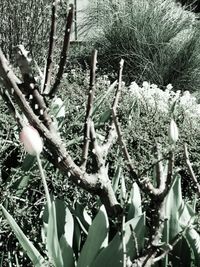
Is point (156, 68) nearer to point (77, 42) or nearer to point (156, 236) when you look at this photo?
point (77, 42)

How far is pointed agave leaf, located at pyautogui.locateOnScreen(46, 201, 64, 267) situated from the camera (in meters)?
1.40

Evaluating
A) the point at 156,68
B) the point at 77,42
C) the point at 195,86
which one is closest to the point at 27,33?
the point at 77,42

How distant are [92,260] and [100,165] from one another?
0.97 ft

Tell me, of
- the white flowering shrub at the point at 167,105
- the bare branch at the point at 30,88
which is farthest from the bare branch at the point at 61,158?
the white flowering shrub at the point at 167,105

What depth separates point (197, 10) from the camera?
10117 mm

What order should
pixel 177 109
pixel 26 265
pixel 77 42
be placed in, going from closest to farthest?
pixel 26 265
pixel 177 109
pixel 77 42

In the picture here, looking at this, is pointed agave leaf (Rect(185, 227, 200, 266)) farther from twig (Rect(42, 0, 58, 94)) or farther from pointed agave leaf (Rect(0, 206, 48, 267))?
twig (Rect(42, 0, 58, 94))

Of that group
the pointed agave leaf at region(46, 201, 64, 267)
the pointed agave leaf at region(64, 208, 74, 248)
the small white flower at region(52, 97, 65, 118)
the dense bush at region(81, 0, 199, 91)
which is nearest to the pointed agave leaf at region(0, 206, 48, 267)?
the pointed agave leaf at region(46, 201, 64, 267)

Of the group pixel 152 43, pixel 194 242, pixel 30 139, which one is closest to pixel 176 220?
pixel 194 242

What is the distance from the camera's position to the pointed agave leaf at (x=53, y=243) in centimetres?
140

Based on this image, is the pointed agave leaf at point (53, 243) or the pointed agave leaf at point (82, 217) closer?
the pointed agave leaf at point (53, 243)

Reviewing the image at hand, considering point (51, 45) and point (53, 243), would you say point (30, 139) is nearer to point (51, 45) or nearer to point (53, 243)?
point (53, 243)

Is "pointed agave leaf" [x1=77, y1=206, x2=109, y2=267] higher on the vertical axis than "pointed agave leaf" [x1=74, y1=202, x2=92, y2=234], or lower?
higher

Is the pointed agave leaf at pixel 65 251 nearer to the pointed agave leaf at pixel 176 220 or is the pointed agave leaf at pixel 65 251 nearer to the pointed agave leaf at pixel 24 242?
the pointed agave leaf at pixel 24 242
